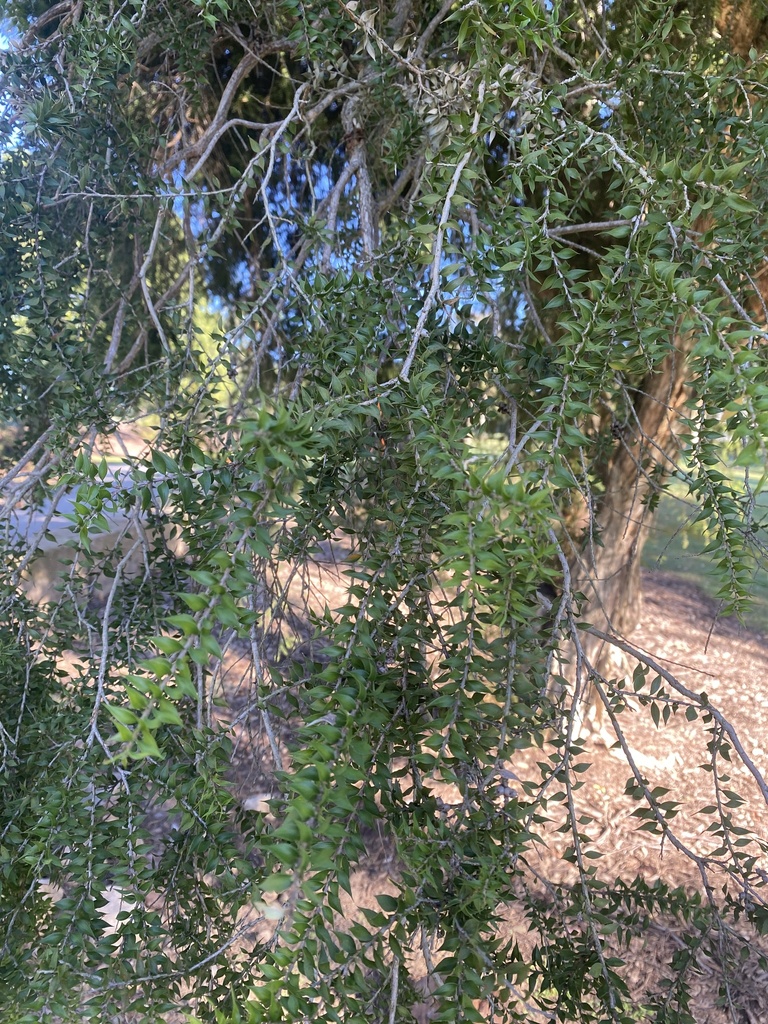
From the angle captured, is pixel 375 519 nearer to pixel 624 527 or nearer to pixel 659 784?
pixel 624 527

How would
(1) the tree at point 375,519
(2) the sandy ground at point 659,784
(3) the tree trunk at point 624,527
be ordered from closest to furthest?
(1) the tree at point 375,519
(2) the sandy ground at point 659,784
(3) the tree trunk at point 624,527

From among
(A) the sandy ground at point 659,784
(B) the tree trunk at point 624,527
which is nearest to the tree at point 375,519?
(A) the sandy ground at point 659,784

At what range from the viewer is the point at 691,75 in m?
1.37

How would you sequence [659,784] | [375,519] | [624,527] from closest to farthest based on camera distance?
[375,519]
[659,784]
[624,527]

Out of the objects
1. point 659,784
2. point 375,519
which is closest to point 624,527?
point 659,784

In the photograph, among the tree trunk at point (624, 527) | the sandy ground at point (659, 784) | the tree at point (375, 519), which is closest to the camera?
the tree at point (375, 519)

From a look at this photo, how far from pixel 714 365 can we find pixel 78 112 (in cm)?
141

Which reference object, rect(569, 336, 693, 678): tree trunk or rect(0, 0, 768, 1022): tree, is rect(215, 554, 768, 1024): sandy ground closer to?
rect(569, 336, 693, 678): tree trunk

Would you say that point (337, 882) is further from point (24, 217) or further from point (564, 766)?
point (24, 217)

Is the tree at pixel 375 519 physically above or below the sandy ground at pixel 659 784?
above

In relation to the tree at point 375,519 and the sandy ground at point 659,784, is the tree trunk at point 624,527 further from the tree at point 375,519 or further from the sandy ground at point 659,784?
the tree at point 375,519

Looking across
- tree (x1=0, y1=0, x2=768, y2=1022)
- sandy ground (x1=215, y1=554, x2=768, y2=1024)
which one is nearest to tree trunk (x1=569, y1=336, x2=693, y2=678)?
sandy ground (x1=215, y1=554, x2=768, y2=1024)

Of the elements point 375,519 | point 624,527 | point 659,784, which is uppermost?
point 624,527

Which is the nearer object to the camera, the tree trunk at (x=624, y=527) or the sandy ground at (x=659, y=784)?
the sandy ground at (x=659, y=784)
